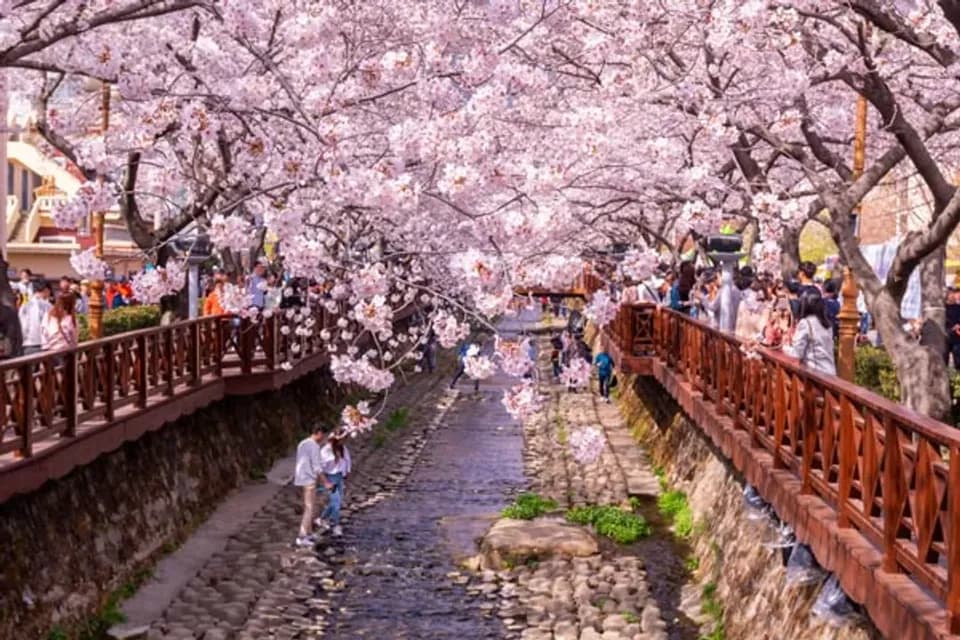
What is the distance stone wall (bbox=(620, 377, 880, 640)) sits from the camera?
37.8ft

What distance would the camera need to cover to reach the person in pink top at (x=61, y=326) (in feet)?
53.2

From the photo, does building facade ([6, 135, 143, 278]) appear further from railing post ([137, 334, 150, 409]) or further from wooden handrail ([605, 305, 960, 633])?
wooden handrail ([605, 305, 960, 633])

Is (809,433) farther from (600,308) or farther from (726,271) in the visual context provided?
(726,271)

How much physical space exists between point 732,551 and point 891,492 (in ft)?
25.7

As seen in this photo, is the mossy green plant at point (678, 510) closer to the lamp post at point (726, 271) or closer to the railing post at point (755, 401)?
the lamp post at point (726, 271)

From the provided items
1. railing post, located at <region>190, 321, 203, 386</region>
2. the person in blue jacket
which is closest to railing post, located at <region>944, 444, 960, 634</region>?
railing post, located at <region>190, 321, 203, 386</region>

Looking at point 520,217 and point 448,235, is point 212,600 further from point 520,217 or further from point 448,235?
point 448,235

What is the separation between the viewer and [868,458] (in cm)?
886

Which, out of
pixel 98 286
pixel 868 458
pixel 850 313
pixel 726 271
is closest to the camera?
pixel 868 458

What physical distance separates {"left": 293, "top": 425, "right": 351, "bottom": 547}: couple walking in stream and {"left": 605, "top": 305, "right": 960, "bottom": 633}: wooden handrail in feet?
20.9

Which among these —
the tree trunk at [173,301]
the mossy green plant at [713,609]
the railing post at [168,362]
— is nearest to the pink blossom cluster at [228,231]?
the mossy green plant at [713,609]

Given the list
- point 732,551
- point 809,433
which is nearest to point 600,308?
point 809,433

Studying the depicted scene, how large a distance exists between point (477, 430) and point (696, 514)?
14188 mm

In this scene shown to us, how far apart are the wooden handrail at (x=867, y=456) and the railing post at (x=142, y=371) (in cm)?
749
